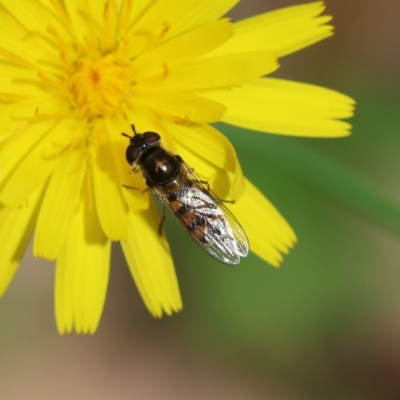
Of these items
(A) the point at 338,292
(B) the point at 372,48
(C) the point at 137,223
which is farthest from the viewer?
(B) the point at 372,48

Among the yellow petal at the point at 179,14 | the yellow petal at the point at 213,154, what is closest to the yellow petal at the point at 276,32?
the yellow petal at the point at 179,14

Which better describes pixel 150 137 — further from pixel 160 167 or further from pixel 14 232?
pixel 14 232

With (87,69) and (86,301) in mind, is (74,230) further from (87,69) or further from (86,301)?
(87,69)

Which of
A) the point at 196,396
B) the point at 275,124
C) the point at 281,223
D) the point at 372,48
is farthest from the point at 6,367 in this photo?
the point at 372,48

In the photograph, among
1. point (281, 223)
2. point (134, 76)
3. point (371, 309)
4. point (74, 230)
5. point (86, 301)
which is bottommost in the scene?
point (371, 309)

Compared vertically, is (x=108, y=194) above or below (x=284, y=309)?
above

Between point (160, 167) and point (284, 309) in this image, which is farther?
point (284, 309)

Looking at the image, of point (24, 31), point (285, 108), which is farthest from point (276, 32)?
point (24, 31)

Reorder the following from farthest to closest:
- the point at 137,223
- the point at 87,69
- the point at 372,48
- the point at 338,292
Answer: the point at 372,48 → the point at 338,292 → the point at 137,223 → the point at 87,69
